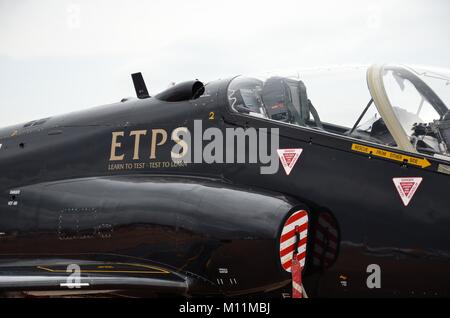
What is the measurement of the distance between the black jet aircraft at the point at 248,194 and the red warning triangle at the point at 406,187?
0.05ft

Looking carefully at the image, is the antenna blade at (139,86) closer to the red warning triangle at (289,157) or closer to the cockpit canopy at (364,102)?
the cockpit canopy at (364,102)

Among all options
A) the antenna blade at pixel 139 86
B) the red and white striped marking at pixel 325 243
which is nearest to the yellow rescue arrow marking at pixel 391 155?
the red and white striped marking at pixel 325 243

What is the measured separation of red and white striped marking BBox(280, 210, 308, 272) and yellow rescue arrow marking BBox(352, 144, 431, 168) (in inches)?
40.3

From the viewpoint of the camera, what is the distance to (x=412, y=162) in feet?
23.1

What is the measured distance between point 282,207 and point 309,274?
0.82 m

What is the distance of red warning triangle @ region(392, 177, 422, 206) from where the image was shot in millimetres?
6898

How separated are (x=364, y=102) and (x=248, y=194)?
1832 millimetres

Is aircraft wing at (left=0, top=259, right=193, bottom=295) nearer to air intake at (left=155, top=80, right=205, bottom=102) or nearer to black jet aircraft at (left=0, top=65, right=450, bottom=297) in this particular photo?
black jet aircraft at (left=0, top=65, right=450, bottom=297)

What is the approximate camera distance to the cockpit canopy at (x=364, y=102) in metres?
7.39

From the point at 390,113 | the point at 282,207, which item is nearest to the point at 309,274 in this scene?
the point at 282,207

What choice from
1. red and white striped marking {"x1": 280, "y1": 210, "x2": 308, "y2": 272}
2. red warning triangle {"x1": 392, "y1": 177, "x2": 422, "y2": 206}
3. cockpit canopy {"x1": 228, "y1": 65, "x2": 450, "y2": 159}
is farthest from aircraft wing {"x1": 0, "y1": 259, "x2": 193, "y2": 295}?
red warning triangle {"x1": 392, "y1": 177, "x2": 422, "y2": 206}

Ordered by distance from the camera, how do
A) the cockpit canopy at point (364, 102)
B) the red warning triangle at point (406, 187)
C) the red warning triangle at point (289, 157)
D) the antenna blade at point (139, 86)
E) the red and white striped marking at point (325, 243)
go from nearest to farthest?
the red warning triangle at point (406, 187) → the red and white striped marking at point (325, 243) → the cockpit canopy at point (364, 102) → the red warning triangle at point (289, 157) → the antenna blade at point (139, 86)

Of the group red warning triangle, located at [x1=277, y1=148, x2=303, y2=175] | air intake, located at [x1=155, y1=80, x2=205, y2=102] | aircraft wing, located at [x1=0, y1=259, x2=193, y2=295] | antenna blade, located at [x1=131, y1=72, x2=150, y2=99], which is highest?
antenna blade, located at [x1=131, y1=72, x2=150, y2=99]

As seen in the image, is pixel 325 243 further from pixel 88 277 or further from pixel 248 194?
pixel 88 277
